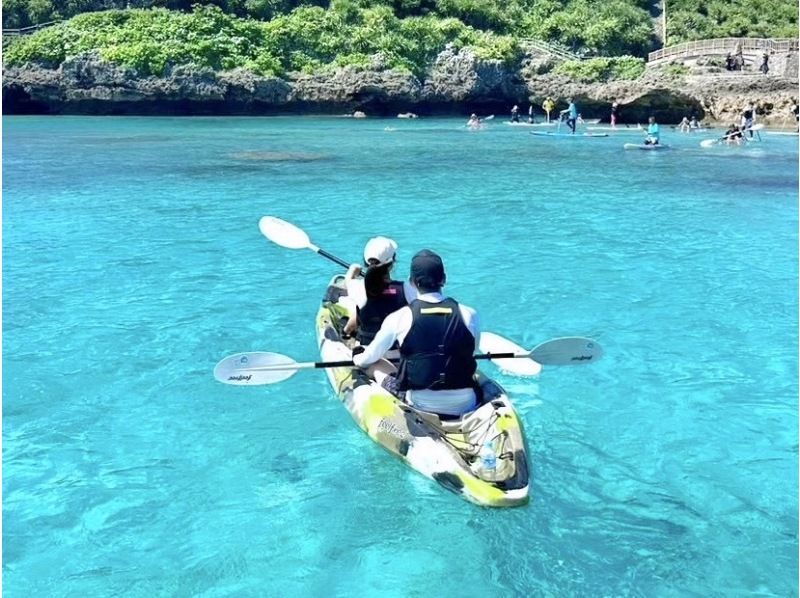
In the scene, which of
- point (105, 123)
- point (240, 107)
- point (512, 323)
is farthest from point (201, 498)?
point (240, 107)

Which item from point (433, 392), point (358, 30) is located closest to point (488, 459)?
point (433, 392)

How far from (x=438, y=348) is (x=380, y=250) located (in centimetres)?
98

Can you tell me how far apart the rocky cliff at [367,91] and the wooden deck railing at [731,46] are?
258cm

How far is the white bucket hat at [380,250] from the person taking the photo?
5641mm

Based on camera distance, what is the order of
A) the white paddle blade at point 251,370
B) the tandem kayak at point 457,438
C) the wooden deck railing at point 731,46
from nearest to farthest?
the tandem kayak at point 457,438 < the white paddle blade at point 251,370 < the wooden deck railing at point 731,46

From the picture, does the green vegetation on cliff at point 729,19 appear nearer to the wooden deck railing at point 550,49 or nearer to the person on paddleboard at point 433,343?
the wooden deck railing at point 550,49

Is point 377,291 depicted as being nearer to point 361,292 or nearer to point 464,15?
point 361,292

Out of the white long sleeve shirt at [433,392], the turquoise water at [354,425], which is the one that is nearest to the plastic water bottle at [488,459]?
the turquoise water at [354,425]

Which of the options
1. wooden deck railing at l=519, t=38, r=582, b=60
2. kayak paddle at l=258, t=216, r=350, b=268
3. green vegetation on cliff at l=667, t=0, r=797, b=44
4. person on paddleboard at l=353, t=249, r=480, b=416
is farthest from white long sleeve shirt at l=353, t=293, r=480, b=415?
green vegetation on cliff at l=667, t=0, r=797, b=44

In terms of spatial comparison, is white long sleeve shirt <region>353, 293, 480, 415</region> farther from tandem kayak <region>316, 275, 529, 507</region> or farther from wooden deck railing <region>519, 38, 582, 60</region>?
wooden deck railing <region>519, 38, 582, 60</region>

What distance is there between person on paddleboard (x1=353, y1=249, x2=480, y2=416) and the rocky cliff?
1436 inches

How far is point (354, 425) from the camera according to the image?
6250 mm

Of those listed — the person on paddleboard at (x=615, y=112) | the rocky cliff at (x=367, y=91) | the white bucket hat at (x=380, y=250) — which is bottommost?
the white bucket hat at (x=380, y=250)

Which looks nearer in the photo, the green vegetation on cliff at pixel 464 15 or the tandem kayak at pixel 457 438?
the tandem kayak at pixel 457 438
